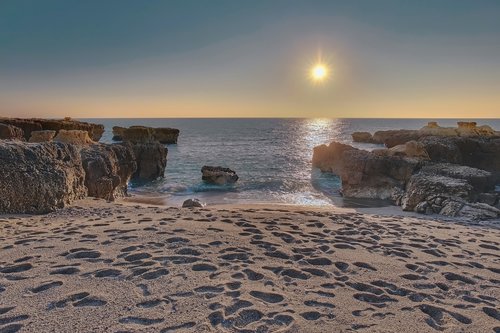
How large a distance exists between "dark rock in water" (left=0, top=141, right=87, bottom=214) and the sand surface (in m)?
0.83

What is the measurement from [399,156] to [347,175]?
9.96 feet

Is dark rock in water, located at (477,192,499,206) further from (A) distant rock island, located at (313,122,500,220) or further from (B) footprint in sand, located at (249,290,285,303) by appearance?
(B) footprint in sand, located at (249,290,285,303)

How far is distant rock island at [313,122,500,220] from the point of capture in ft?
38.8

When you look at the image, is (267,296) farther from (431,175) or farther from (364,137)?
(364,137)

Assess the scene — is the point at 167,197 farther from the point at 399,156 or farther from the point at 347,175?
the point at 399,156

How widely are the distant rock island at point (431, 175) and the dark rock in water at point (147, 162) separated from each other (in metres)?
14.1

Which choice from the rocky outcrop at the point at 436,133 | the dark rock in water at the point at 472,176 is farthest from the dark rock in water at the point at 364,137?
the dark rock in water at the point at 472,176

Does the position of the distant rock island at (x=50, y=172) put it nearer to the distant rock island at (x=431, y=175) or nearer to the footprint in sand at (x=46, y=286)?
the footprint in sand at (x=46, y=286)

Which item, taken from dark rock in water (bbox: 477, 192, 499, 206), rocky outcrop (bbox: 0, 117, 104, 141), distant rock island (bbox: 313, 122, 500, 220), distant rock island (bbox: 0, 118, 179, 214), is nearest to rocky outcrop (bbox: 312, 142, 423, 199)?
distant rock island (bbox: 313, 122, 500, 220)

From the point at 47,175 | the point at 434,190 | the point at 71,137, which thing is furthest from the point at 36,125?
the point at 434,190

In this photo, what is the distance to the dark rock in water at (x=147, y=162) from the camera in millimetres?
25812

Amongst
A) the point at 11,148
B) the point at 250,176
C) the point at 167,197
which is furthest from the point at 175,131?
the point at 11,148

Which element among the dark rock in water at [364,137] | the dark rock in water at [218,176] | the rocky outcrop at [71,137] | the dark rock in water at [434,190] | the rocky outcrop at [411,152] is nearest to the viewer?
the dark rock in water at [434,190]

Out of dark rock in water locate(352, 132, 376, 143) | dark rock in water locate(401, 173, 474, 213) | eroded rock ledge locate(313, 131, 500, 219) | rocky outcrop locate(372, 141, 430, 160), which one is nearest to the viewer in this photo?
eroded rock ledge locate(313, 131, 500, 219)
